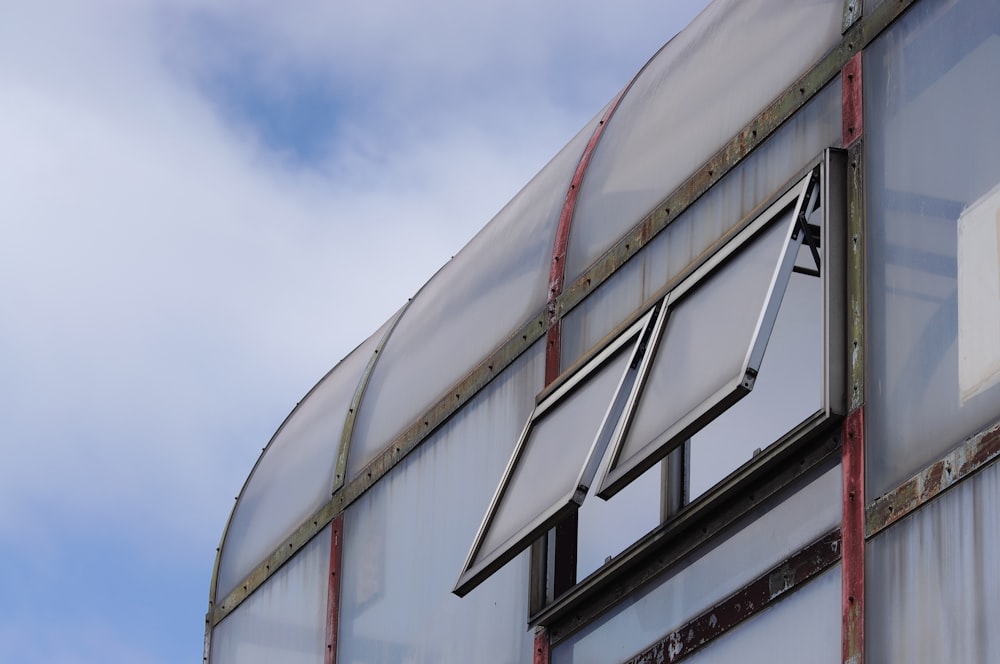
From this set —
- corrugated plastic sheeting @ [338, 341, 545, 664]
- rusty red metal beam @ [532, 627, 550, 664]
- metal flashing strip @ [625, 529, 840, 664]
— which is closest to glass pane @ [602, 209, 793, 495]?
metal flashing strip @ [625, 529, 840, 664]

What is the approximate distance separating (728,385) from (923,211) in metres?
0.97

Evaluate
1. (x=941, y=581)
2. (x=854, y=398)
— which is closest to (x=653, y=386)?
(x=854, y=398)

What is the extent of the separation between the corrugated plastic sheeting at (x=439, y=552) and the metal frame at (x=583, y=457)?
0.39 m

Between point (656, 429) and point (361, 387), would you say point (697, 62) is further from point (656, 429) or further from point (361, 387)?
point (361, 387)

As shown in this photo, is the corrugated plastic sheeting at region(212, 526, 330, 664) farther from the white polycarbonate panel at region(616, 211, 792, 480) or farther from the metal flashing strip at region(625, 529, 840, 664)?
the white polycarbonate panel at region(616, 211, 792, 480)

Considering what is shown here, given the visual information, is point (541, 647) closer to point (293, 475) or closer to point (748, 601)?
point (748, 601)

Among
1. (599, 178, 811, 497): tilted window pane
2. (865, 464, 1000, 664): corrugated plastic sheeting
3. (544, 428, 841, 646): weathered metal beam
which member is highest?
(599, 178, 811, 497): tilted window pane

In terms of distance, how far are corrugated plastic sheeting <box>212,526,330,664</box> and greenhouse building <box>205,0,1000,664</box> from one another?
0.32 m

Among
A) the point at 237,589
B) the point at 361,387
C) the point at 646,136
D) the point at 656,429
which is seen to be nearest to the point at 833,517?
the point at 656,429

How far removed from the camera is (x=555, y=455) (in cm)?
851

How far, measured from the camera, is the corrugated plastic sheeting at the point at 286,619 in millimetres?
11477

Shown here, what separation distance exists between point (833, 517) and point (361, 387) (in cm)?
566

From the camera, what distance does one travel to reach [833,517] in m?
6.71

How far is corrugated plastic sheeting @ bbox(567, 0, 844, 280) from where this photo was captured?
7992 millimetres
